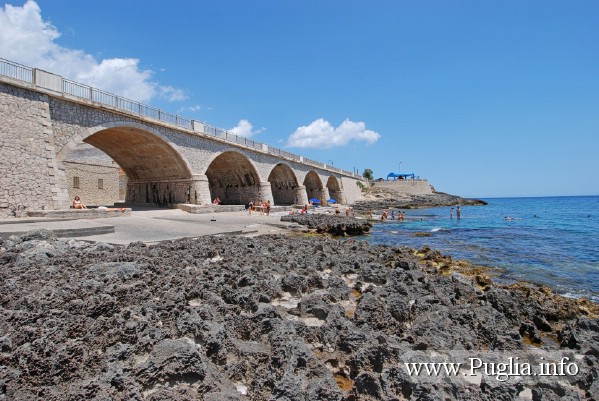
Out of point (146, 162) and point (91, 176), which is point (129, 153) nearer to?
point (146, 162)

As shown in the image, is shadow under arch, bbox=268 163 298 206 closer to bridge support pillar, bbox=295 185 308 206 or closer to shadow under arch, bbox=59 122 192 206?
bridge support pillar, bbox=295 185 308 206

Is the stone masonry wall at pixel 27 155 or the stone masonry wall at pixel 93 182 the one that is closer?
the stone masonry wall at pixel 27 155

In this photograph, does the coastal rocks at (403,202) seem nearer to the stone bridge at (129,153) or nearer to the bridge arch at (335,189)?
the bridge arch at (335,189)

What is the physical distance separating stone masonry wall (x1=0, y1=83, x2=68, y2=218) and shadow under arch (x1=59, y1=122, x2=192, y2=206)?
14.6ft

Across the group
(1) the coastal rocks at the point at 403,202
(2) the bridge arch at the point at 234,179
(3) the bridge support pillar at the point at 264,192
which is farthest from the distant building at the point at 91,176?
(1) the coastal rocks at the point at 403,202

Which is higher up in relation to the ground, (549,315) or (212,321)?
(212,321)

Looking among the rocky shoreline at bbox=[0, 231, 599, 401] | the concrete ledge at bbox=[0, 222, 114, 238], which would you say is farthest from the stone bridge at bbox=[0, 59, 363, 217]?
the rocky shoreline at bbox=[0, 231, 599, 401]

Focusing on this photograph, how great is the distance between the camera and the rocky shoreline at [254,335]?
322cm

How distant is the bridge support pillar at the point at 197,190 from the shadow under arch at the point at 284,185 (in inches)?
781

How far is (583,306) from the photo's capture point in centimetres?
785

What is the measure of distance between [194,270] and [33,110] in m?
15.4

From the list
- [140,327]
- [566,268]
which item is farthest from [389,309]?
[566,268]

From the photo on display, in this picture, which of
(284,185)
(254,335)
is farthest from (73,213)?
(284,185)

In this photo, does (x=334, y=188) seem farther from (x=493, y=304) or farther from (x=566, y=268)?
(x=493, y=304)
